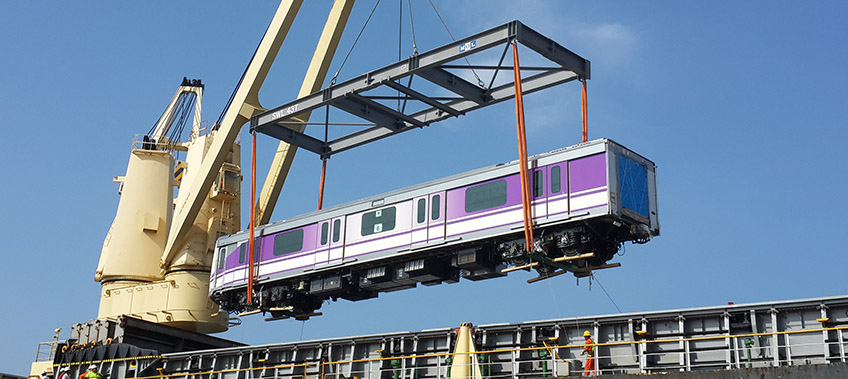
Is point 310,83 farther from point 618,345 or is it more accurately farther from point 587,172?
point 618,345

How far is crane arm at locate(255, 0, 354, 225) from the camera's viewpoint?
3491 centimetres

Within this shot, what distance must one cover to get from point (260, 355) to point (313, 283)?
273 cm

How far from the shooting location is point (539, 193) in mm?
23531

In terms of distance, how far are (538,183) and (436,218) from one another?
3392mm

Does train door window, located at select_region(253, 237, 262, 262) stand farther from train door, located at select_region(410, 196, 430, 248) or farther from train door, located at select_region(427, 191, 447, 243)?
train door, located at select_region(427, 191, 447, 243)

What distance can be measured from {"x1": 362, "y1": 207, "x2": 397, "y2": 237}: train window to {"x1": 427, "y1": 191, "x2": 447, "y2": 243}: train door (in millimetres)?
1426

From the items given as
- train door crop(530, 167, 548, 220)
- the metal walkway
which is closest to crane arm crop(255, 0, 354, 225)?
the metal walkway

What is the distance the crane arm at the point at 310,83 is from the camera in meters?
34.9

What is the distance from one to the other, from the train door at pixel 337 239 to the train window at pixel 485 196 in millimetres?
4902

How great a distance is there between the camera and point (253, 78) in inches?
1383

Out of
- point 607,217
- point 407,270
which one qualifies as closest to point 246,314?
point 407,270

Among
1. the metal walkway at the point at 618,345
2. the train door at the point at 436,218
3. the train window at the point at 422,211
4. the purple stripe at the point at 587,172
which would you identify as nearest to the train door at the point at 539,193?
the purple stripe at the point at 587,172

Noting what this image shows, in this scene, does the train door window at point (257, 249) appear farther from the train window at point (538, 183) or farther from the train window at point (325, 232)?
the train window at point (538, 183)

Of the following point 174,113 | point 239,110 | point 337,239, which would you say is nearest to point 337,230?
point 337,239
